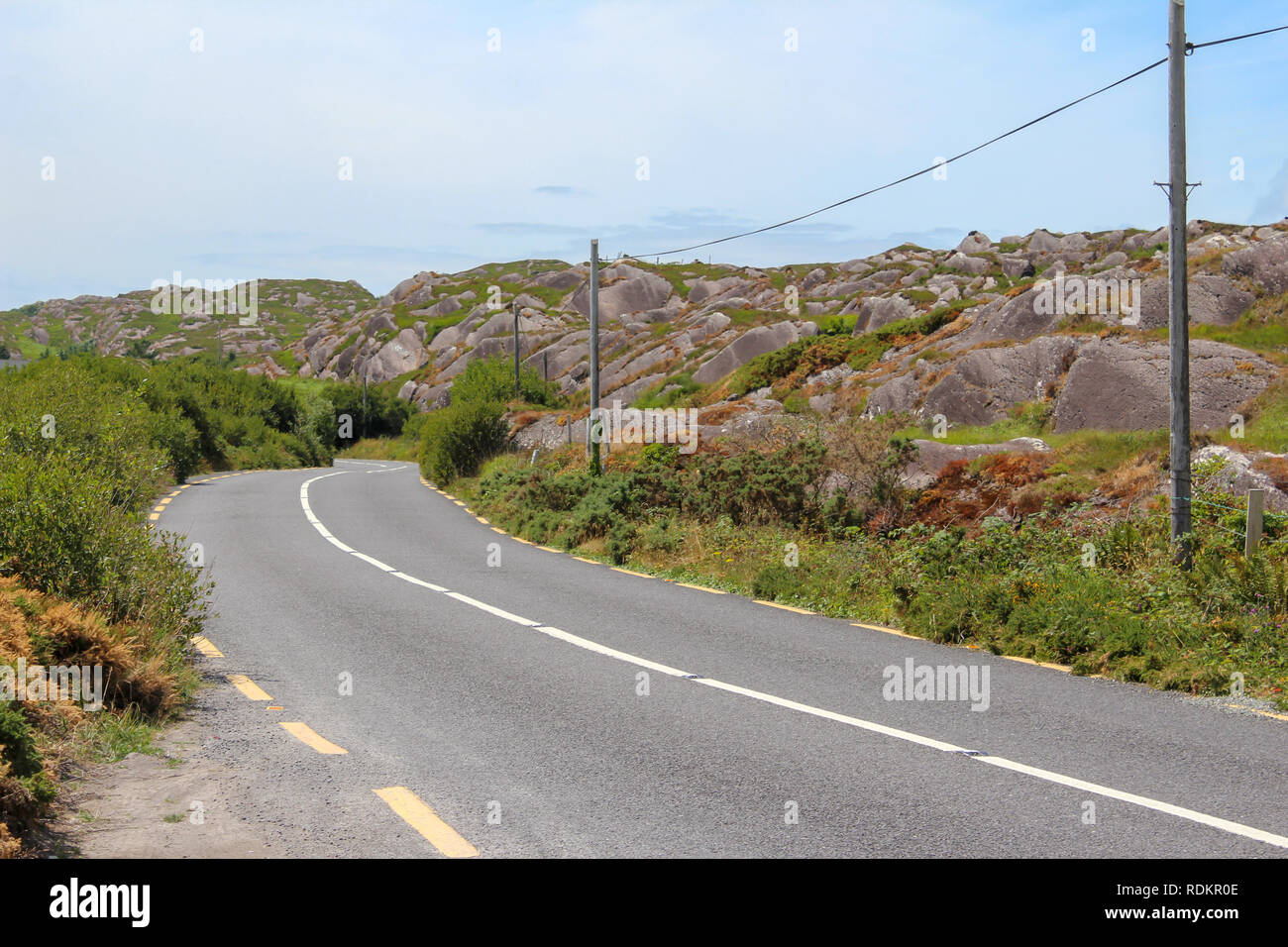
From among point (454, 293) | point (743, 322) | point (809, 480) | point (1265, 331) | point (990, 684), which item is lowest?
point (990, 684)

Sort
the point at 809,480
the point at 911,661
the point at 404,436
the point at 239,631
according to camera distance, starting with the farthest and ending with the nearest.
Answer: the point at 404,436, the point at 809,480, the point at 239,631, the point at 911,661

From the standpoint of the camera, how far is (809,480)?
16406 mm

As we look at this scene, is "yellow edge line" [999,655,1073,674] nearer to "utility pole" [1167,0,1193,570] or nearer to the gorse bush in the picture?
"utility pole" [1167,0,1193,570]

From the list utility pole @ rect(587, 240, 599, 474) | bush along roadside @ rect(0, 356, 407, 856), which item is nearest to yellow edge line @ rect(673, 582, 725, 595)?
bush along roadside @ rect(0, 356, 407, 856)

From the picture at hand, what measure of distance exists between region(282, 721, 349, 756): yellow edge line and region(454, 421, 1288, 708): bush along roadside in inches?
241

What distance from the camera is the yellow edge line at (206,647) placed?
929 centimetres

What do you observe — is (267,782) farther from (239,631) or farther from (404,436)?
(404,436)

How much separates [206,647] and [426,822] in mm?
5374

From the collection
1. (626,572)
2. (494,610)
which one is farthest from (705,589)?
(494,610)

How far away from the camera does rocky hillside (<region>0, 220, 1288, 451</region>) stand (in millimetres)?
19750

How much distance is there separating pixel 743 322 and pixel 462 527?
158 ft

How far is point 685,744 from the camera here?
6.61 m
